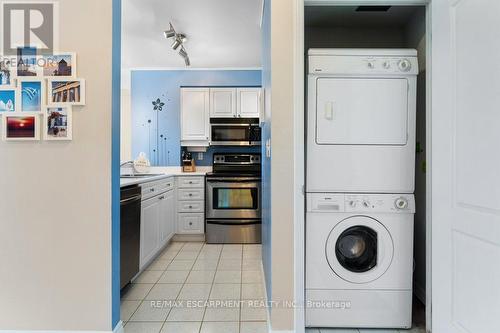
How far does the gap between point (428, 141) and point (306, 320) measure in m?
1.43

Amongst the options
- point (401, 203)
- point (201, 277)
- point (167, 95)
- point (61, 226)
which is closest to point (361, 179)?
point (401, 203)

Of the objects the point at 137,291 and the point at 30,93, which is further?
the point at 137,291

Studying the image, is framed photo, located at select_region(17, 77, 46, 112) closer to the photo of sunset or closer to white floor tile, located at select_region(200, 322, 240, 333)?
the photo of sunset

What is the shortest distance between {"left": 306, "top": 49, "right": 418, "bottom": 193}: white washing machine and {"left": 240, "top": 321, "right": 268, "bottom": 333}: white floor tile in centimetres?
104

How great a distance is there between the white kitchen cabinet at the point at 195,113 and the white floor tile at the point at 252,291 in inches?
96.7

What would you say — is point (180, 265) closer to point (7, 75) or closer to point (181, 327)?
point (181, 327)

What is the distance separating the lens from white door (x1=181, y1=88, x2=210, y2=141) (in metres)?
4.36

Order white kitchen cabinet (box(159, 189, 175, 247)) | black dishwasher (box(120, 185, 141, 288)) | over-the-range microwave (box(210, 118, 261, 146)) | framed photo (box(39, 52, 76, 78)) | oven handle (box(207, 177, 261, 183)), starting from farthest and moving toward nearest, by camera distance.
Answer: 1. over-the-range microwave (box(210, 118, 261, 146))
2. oven handle (box(207, 177, 261, 183))
3. white kitchen cabinet (box(159, 189, 175, 247))
4. black dishwasher (box(120, 185, 141, 288))
5. framed photo (box(39, 52, 76, 78))

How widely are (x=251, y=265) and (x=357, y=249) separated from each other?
138 cm

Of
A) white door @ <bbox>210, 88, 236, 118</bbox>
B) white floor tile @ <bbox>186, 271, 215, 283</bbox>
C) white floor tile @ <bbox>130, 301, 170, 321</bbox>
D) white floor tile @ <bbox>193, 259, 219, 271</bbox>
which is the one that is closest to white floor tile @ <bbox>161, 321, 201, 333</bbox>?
white floor tile @ <bbox>130, 301, 170, 321</bbox>

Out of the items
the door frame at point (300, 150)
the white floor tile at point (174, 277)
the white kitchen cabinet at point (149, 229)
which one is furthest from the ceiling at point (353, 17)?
the white floor tile at point (174, 277)

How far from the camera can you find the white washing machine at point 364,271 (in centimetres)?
191

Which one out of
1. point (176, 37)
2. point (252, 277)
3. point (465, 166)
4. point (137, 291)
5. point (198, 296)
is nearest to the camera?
point (465, 166)

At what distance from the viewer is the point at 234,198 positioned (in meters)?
3.91
